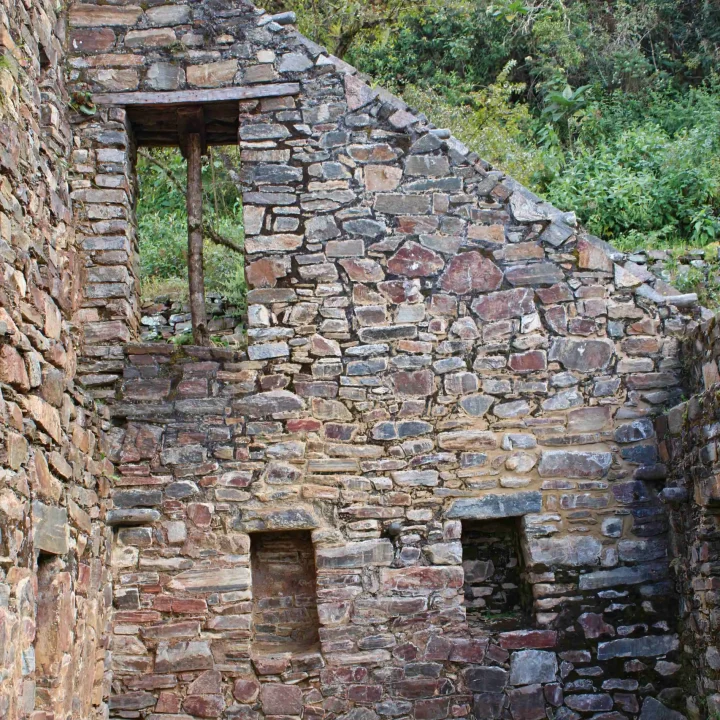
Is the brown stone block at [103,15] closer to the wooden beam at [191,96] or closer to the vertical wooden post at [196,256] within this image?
the wooden beam at [191,96]

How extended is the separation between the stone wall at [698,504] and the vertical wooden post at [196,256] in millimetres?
2984

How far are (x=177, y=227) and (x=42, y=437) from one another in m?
6.20

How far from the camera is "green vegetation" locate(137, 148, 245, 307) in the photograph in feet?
24.8

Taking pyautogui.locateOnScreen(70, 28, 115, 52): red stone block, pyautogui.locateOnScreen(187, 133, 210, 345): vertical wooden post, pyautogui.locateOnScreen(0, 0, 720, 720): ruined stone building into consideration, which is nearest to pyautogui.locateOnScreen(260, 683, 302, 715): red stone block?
pyautogui.locateOnScreen(0, 0, 720, 720): ruined stone building

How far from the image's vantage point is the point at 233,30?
5.74 meters

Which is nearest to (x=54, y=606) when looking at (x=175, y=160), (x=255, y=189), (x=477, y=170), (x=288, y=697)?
(x=288, y=697)

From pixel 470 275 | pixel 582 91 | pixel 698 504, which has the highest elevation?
pixel 582 91

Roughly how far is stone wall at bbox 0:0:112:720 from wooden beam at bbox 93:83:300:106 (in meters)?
0.42

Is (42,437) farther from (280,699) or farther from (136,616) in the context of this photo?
(280,699)

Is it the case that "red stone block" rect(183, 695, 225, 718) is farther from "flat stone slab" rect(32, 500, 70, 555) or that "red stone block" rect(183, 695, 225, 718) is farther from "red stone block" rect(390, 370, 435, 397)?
"red stone block" rect(390, 370, 435, 397)

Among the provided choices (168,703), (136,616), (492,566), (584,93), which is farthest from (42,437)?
(584,93)

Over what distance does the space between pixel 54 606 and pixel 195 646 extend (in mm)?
1230

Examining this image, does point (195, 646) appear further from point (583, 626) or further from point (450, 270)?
point (450, 270)

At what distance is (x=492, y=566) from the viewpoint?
18.0 feet
